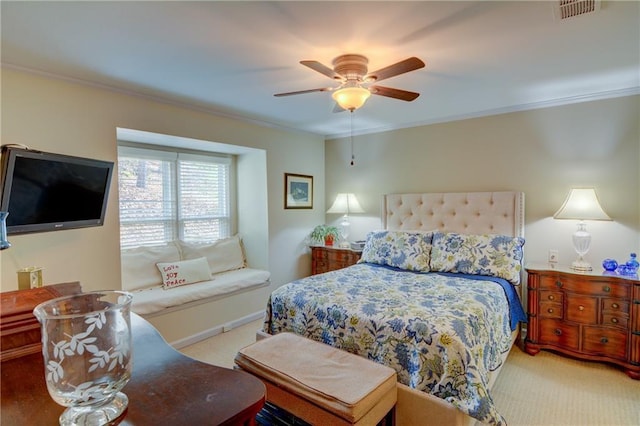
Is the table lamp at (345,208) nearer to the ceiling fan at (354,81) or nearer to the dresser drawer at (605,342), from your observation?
the ceiling fan at (354,81)

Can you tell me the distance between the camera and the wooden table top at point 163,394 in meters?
0.76

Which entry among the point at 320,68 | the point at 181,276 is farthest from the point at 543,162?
the point at 181,276

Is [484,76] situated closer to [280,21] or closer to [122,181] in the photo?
[280,21]

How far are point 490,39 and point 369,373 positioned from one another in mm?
2138

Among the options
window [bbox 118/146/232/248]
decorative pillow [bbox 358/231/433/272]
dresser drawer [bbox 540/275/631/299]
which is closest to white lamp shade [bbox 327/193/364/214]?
decorative pillow [bbox 358/231/433/272]

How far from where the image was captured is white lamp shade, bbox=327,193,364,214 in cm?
469

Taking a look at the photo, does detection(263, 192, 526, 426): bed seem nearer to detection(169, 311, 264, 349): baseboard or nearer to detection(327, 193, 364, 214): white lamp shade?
detection(327, 193, 364, 214): white lamp shade

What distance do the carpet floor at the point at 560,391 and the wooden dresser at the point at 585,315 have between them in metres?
0.11

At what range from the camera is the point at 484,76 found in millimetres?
2648

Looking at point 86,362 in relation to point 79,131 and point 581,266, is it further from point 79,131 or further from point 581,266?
point 581,266

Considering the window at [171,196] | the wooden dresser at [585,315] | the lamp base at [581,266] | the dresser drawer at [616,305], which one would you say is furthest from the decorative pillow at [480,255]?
the window at [171,196]

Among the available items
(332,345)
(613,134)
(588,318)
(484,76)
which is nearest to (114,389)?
(332,345)

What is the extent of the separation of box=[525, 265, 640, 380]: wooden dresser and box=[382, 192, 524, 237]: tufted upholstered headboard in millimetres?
575

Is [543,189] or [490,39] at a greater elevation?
[490,39]
